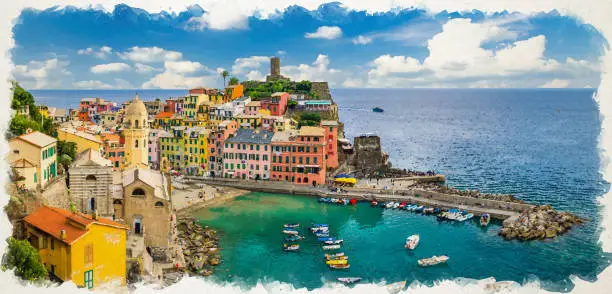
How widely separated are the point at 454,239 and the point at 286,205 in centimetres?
1300

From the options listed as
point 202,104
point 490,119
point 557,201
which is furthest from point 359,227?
point 490,119

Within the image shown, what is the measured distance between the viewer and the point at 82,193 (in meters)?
21.2

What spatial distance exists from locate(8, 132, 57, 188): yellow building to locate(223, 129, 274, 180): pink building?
2309 centimetres

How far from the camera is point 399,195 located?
38562 millimetres

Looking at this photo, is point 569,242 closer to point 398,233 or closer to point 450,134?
point 398,233

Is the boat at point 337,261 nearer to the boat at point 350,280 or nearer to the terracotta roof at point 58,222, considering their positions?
the boat at point 350,280

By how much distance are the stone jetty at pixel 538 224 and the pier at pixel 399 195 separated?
1.32 metres

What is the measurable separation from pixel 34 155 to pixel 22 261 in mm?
8488

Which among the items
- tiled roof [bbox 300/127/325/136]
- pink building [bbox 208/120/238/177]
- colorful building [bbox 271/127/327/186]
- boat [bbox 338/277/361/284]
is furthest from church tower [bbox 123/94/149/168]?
tiled roof [bbox 300/127/325/136]

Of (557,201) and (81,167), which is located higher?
(81,167)

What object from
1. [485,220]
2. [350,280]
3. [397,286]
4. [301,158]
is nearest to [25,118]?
[350,280]

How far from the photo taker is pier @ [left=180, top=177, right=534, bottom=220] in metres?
34.1

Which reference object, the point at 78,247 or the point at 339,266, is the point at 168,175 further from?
the point at 78,247

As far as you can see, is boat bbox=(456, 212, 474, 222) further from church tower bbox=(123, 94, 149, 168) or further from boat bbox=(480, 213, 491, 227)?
church tower bbox=(123, 94, 149, 168)
